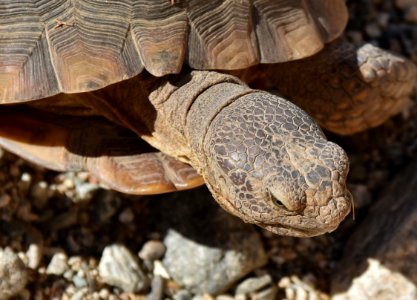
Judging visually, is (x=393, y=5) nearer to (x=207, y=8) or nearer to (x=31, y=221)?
(x=207, y=8)

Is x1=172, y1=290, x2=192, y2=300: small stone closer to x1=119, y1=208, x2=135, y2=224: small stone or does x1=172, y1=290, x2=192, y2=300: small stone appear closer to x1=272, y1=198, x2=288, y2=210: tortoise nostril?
x1=119, y1=208, x2=135, y2=224: small stone

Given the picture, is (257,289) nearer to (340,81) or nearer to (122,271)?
(122,271)

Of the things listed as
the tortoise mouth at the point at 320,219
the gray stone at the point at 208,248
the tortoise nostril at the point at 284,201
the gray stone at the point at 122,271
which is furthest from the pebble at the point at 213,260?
the tortoise nostril at the point at 284,201

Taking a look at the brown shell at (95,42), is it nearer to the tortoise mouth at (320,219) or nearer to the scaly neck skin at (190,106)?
the scaly neck skin at (190,106)

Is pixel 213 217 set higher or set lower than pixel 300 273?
higher

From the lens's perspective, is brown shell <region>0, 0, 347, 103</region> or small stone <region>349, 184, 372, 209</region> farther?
small stone <region>349, 184, 372, 209</region>

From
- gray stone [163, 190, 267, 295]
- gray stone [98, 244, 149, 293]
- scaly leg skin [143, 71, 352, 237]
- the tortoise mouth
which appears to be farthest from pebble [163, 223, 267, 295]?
the tortoise mouth

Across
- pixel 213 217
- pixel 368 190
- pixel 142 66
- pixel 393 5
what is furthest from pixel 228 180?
pixel 393 5
